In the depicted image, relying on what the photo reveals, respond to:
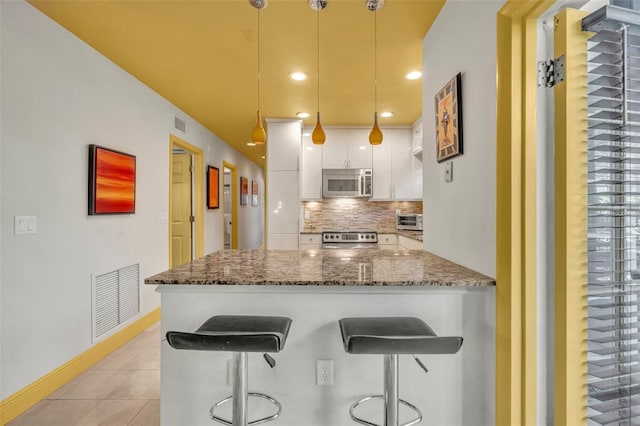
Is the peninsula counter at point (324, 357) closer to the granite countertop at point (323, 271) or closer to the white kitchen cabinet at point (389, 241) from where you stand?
the granite countertop at point (323, 271)

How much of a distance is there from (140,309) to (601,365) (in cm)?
352

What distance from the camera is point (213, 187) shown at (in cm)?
524

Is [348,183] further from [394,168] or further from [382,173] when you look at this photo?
[394,168]

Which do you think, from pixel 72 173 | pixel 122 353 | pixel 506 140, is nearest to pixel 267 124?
pixel 72 173

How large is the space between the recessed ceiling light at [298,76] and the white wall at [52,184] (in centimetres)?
154

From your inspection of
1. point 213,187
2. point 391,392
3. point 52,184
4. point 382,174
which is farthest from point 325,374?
point 213,187

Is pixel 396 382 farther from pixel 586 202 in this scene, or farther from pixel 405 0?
pixel 405 0

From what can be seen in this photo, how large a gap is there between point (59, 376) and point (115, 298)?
2.40ft

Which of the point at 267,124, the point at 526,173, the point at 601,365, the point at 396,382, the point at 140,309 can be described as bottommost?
the point at 140,309

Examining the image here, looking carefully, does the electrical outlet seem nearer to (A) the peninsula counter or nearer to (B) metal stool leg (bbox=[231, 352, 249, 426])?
(A) the peninsula counter

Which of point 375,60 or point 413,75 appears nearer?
point 375,60

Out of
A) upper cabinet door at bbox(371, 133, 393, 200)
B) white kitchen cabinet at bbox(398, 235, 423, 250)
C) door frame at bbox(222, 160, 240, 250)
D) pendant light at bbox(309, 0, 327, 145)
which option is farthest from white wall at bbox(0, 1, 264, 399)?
door frame at bbox(222, 160, 240, 250)

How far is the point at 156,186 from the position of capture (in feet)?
11.8

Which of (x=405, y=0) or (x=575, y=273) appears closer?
(x=575, y=273)
